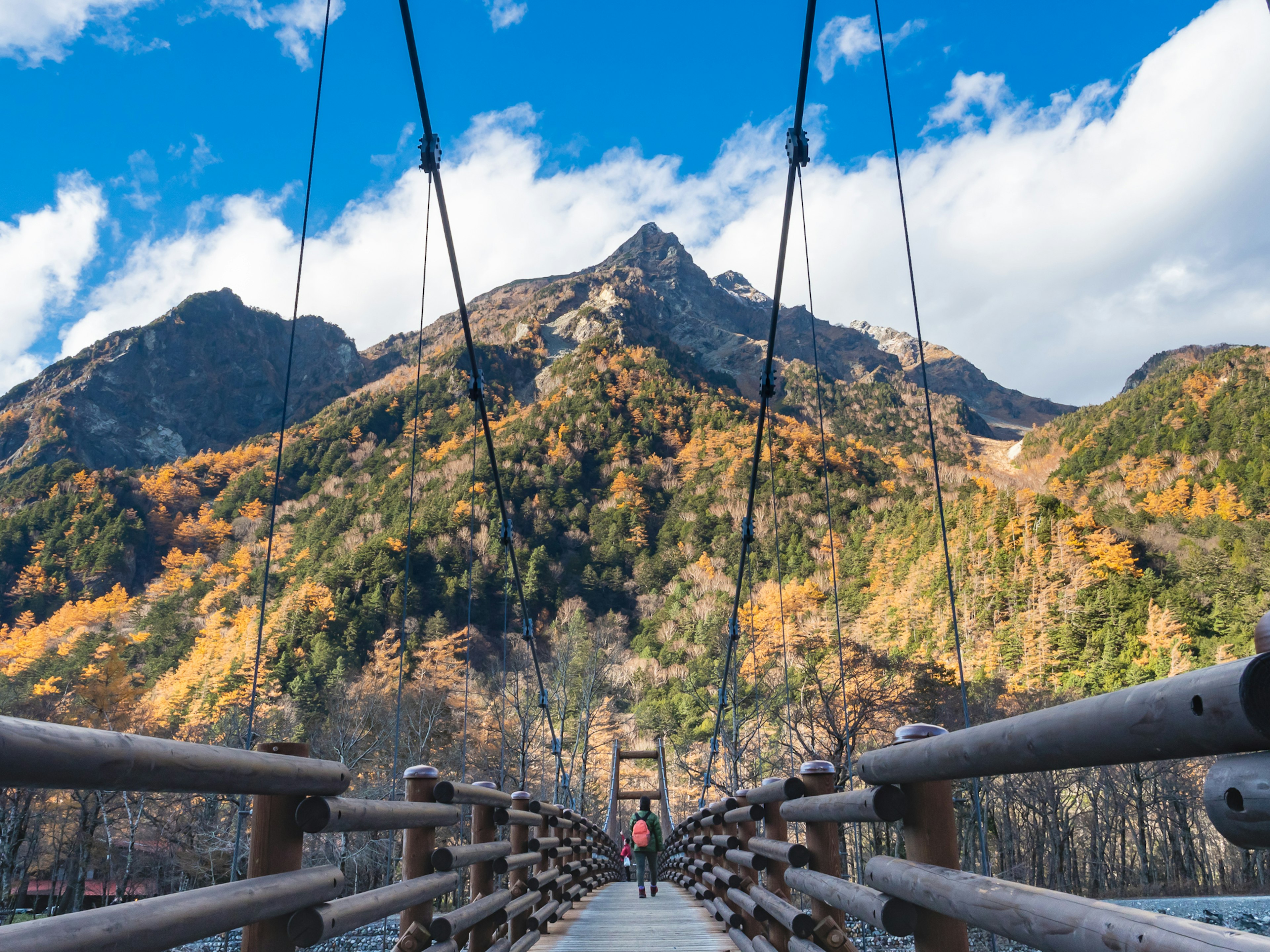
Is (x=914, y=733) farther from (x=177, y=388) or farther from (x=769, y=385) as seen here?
(x=177, y=388)

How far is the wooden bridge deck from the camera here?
383cm

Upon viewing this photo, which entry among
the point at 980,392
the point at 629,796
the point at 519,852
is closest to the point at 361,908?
the point at 519,852

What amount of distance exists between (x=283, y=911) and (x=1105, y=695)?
143cm

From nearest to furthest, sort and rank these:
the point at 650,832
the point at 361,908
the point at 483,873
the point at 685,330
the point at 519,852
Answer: the point at 361,908, the point at 483,873, the point at 519,852, the point at 650,832, the point at 685,330

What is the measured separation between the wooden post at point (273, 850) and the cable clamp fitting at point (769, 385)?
6.22 m

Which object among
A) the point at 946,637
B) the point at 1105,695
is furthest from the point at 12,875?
the point at 946,637

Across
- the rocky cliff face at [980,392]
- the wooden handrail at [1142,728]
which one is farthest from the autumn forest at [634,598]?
the rocky cliff face at [980,392]

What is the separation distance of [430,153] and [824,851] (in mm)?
5148

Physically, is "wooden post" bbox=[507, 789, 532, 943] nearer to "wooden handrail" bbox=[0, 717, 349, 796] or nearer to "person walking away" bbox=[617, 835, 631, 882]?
"wooden handrail" bbox=[0, 717, 349, 796]

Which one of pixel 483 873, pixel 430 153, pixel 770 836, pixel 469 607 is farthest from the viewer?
pixel 469 607

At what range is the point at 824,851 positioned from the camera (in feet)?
8.39

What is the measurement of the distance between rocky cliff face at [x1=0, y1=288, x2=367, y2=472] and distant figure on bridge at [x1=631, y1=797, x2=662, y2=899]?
81.4 meters

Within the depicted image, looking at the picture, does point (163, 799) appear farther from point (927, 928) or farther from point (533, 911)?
point (927, 928)

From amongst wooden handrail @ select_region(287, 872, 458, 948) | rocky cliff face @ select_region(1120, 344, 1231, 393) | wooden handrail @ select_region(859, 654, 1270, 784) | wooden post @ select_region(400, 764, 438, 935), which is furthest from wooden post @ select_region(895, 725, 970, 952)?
rocky cliff face @ select_region(1120, 344, 1231, 393)
